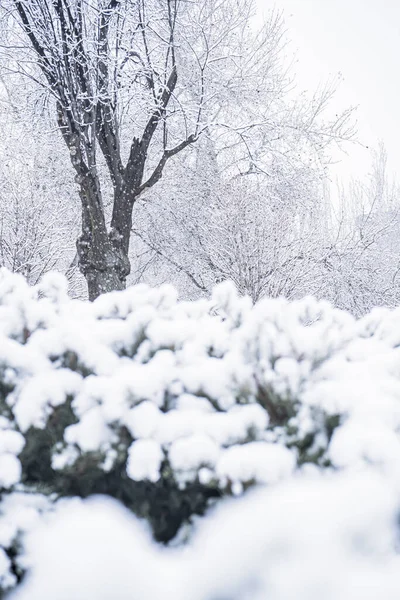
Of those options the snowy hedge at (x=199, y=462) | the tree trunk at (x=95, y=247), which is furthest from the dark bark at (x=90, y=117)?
the snowy hedge at (x=199, y=462)

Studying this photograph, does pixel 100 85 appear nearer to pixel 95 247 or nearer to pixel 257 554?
pixel 95 247

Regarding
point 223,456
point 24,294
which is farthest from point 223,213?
point 223,456

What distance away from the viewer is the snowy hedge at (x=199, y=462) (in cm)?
113

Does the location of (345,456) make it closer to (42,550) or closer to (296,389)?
(296,389)

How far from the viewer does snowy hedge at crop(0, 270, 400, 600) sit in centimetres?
113

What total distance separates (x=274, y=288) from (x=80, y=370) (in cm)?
730

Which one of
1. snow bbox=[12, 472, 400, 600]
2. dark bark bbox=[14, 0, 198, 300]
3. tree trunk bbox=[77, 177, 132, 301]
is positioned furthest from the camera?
tree trunk bbox=[77, 177, 132, 301]

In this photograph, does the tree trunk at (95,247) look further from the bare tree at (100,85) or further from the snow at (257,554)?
the snow at (257,554)

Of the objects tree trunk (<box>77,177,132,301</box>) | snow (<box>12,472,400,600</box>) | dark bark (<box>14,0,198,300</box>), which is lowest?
snow (<box>12,472,400,600</box>)

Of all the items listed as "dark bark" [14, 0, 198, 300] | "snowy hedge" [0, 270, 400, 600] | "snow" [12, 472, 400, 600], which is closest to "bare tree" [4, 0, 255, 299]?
"dark bark" [14, 0, 198, 300]

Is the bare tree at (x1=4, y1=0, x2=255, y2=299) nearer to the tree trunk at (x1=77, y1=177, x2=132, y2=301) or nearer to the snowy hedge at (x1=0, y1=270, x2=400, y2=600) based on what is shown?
Result: the tree trunk at (x1=77, y1=177, x2=132, y2=301)

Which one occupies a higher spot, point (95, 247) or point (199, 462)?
point (95, 247)

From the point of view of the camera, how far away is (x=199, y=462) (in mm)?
1253

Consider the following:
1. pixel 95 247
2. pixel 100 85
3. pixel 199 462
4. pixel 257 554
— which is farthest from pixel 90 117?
pixel 257 554
